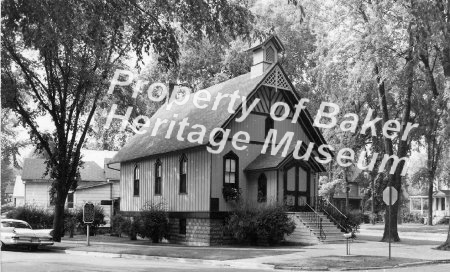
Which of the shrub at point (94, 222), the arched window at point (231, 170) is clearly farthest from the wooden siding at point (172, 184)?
the shrub at point (94, 222)

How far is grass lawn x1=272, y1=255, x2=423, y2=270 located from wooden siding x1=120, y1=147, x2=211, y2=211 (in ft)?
33.1

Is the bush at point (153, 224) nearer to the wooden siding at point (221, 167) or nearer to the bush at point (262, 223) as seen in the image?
the wooden siding at point (221, 167)

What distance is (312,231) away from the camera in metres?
26.2

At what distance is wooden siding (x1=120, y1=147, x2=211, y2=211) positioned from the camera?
90.6 ft

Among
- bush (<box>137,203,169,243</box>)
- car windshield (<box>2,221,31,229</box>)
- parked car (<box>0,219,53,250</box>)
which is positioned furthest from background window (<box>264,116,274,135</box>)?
car windshield (<box>2,221,31,229</box>)

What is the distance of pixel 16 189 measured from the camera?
58969mm

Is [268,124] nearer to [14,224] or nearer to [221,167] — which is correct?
[221,167]

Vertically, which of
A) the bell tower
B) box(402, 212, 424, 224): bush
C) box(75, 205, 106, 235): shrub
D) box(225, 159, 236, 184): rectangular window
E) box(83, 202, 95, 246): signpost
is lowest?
box(402, 212, 424, 224): bush

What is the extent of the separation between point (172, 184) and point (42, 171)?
21874 millimetres

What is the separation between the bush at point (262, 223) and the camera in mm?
25172

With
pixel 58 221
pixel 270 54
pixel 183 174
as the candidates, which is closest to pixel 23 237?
pixel 58 221

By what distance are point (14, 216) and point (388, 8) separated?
31.0 metres

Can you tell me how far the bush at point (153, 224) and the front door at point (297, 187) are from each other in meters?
7.20

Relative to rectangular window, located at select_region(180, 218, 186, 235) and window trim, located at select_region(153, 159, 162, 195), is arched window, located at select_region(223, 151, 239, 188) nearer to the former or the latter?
rectangular window, located at select_region(180, 218, 186, 235)
